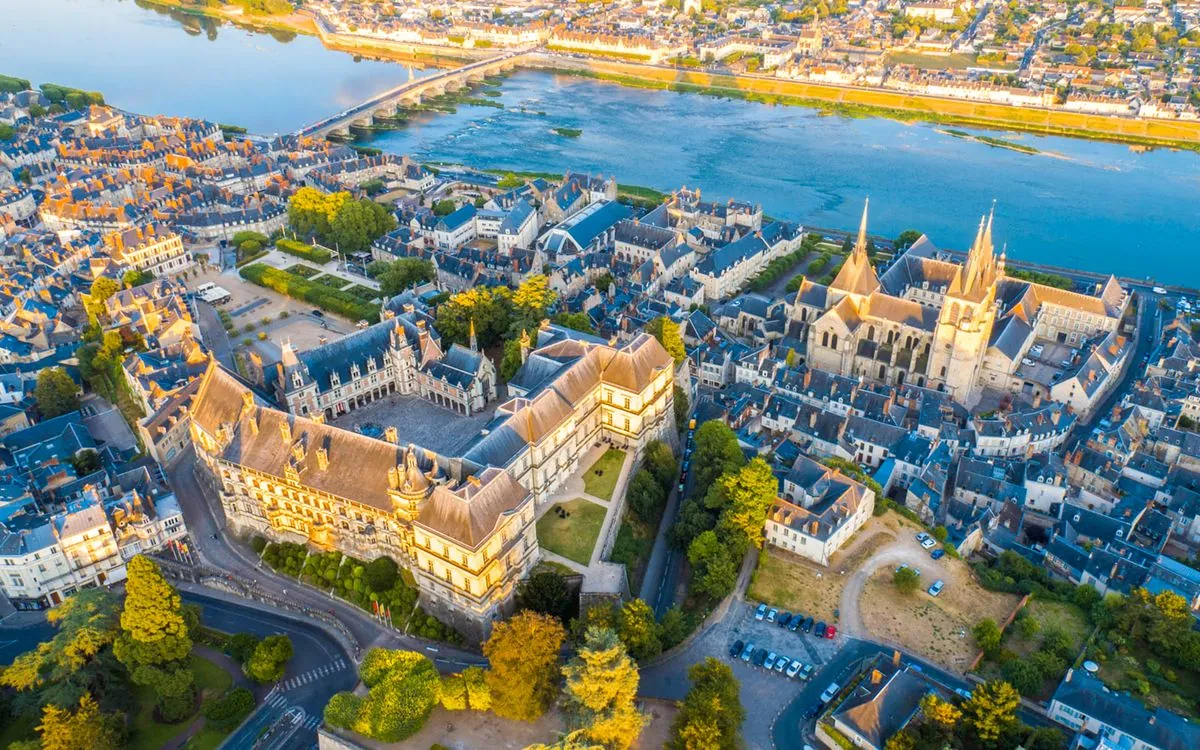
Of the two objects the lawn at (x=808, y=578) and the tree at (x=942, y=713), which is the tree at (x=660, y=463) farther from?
the tree at (x=942, y=713)

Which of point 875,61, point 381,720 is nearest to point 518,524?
point 381,720

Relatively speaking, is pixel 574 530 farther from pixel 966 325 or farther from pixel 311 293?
pixel 311 293

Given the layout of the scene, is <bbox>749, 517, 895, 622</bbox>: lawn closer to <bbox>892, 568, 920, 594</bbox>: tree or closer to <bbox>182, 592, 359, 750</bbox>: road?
<bbox>892, 568, 920, 594</bbox>: tree

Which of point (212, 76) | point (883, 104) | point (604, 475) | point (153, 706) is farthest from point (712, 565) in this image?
point (212, 76)

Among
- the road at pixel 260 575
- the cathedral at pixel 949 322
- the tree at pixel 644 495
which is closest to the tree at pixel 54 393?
the road at pixel 260 575

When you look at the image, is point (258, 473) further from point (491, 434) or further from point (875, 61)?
point (875, 61)

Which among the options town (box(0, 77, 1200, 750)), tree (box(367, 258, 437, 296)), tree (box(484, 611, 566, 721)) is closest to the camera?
tree (box(484, 611, 566, 721))

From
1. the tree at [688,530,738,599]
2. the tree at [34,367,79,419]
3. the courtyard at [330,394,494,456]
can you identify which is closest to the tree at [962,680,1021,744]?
the tree at [688,530,738,599]
